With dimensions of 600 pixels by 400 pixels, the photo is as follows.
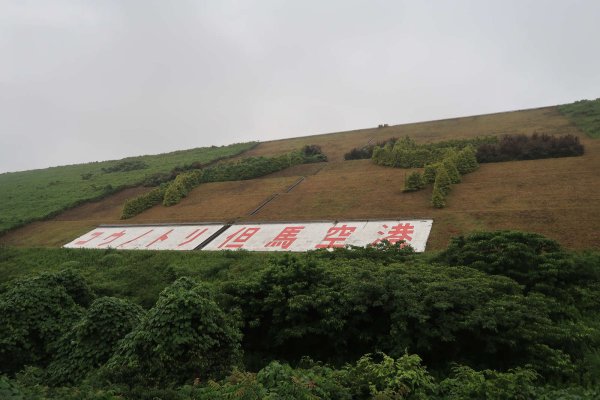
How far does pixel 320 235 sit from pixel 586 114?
26.8 metres

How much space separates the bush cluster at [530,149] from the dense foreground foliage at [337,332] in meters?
13.4

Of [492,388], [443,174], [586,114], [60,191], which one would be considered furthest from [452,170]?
[60,191]

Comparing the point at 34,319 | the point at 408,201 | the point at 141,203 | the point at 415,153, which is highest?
the point at 415,153

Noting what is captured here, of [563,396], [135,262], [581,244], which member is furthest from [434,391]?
[135,262]

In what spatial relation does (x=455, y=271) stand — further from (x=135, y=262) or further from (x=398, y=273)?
(x=135, y=262)

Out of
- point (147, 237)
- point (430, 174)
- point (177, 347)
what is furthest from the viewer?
point (430, 174)

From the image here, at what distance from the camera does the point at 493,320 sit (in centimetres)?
705

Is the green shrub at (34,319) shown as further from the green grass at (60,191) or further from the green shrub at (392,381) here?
the green grass at (60,191)

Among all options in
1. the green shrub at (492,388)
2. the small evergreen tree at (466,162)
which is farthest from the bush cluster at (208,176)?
the green shrub at (492,388)

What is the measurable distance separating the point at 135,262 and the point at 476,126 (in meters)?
31.4

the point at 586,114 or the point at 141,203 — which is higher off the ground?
the point at 586,114

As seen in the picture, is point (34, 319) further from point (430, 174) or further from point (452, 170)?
point (452, 170)

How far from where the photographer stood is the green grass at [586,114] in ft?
86.8

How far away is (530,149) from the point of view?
22.8 metres
